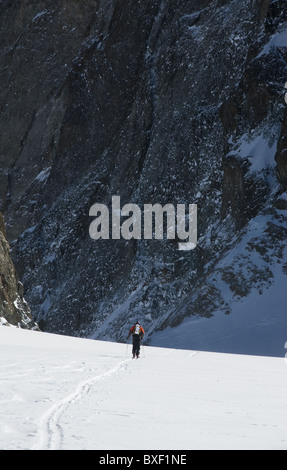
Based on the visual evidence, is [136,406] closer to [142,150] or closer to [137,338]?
[137,338]

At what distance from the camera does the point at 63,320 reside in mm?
45094

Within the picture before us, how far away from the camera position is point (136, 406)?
791 centimetres

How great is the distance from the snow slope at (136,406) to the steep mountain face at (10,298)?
15.2 meters

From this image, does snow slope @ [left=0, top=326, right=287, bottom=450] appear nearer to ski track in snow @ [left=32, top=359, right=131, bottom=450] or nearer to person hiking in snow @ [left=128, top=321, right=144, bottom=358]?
ski track in snow @ [left=32, top=359, right=131, bottom=450]

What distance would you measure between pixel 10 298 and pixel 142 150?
67.5 ft

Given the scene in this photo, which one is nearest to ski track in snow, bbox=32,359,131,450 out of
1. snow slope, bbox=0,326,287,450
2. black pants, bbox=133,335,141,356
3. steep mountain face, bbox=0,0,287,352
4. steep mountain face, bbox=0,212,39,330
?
snow slope, bbox=0,326,287,450

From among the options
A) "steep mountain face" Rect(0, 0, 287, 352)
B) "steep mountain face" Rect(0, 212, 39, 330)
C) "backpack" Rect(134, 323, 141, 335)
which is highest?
"steep mountain face" Rect(0, 0, 287, 352)

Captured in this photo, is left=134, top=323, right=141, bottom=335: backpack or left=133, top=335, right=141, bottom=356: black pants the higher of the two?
left=134, top=323, right=141, bottom=335: backpack

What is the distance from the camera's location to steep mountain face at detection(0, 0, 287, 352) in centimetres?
3494

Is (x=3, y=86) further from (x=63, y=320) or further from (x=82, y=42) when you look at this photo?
(x=63, y=320)

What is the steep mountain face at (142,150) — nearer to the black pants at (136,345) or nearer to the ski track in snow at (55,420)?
the black pants at (136,345)

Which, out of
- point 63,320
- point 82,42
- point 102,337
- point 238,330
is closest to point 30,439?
point 238,330

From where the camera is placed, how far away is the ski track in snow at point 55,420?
5.50m

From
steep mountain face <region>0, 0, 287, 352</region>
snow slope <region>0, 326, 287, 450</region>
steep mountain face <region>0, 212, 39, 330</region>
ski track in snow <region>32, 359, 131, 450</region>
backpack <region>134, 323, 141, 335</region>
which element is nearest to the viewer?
ski track in snow <region>32, 359, 131, 450</region>
